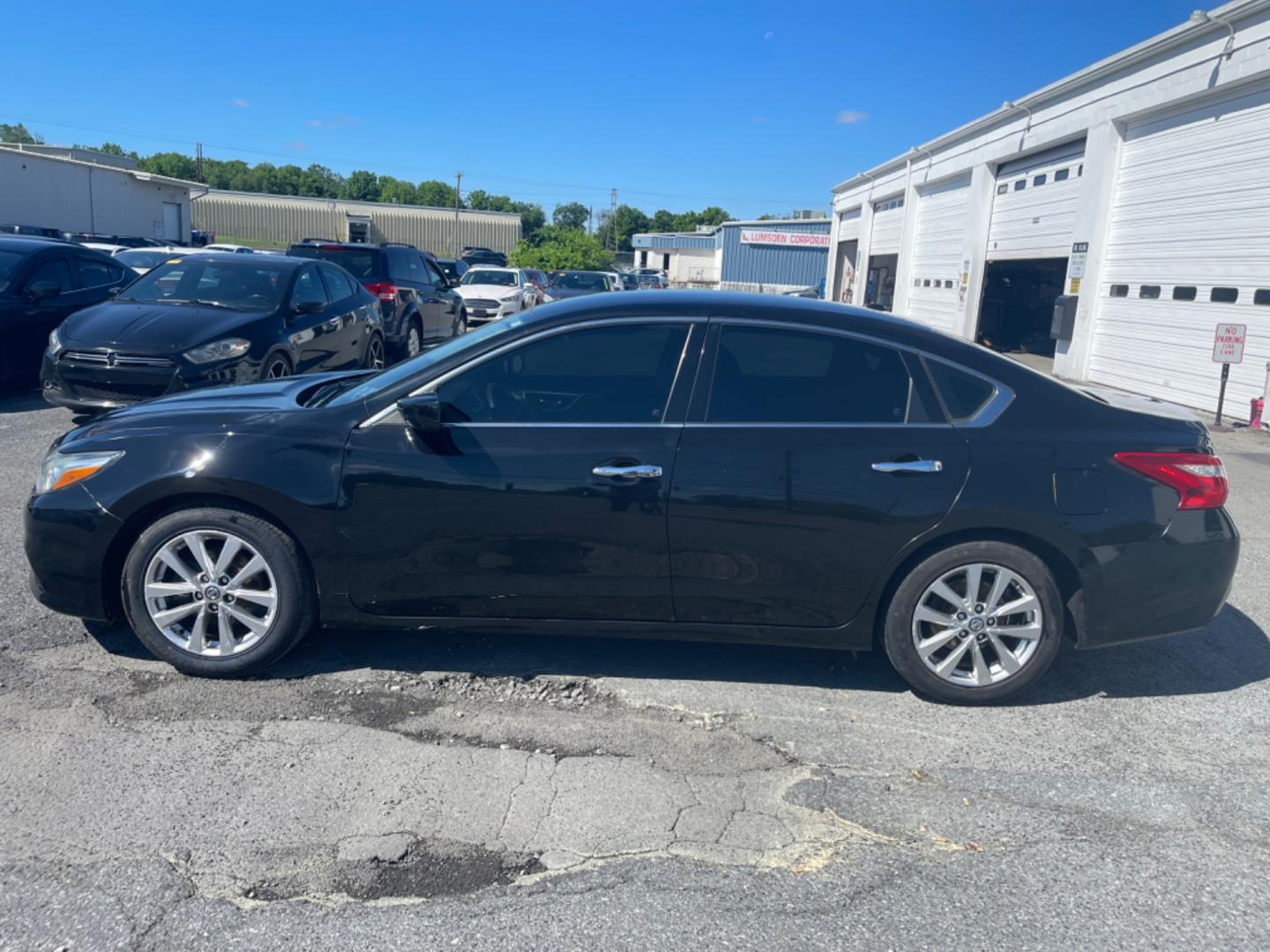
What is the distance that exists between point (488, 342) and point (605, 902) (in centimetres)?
236

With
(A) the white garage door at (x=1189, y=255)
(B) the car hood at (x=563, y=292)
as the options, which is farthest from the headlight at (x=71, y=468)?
(B) the car hood at (x=563, y=292)

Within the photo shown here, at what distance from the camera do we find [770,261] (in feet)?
192

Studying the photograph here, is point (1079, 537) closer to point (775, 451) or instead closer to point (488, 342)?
point (775, 451)

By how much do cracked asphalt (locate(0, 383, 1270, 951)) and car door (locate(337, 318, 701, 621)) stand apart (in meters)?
0.42

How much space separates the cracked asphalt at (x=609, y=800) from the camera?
108 inches

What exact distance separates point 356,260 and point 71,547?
1133 cm

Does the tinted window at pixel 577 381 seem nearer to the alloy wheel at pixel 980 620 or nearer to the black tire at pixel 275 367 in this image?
the alloy wheel at pixel 980 620

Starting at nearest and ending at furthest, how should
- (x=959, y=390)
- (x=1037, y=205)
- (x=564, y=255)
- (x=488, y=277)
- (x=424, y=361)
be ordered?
(x=959, y=390), (x=424, y=361), (x=1037, y=205), (x=488, y=277), (x=564, y=255)

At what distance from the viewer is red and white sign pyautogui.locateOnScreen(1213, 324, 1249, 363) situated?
11898 mm

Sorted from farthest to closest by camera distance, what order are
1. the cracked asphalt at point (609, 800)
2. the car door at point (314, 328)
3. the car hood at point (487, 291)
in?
the car hood at point (487, 291), the car door at point (314, 328), the cracked asphalt at point (609, 800)

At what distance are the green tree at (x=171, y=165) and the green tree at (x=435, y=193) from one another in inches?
1009

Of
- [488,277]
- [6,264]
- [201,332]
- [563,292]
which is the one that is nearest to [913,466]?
[201,332]

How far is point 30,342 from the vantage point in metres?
10.2

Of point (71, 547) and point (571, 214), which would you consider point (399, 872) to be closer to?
point (71, 547)
